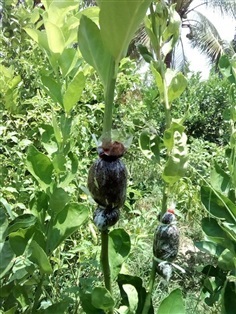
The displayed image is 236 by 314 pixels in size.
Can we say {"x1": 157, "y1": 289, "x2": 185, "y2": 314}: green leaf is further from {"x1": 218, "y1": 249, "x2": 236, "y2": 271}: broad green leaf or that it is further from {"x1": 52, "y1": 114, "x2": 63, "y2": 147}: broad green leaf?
{"x1": 52, "y1": 114, "x2": 63, "y2": 147}: broad green leaf

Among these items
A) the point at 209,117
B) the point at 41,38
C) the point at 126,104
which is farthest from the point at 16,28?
the point at 209,117

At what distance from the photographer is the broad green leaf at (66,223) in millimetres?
725

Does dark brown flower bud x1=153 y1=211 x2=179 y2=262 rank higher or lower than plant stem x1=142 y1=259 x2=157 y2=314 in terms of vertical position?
higher

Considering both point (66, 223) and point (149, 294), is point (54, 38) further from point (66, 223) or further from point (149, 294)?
point (149, 294)

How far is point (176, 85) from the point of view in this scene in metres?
0.75

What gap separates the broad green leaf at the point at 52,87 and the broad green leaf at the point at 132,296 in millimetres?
293

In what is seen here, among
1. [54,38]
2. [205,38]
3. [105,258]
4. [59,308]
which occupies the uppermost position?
[54,38]

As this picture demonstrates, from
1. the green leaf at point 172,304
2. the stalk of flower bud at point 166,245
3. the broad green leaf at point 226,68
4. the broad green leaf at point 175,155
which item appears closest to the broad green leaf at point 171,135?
the broad green leaf at point 175,155

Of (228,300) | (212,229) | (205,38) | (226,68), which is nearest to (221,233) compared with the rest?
(212,229)

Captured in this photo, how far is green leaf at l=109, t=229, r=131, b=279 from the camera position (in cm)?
73

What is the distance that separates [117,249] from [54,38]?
1.09 ft

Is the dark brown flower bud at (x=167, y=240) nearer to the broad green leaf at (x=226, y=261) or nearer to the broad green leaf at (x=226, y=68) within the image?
the broad green leaf at (x=226, y=261)

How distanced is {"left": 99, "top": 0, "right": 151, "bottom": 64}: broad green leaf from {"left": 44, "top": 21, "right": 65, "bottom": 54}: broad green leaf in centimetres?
19

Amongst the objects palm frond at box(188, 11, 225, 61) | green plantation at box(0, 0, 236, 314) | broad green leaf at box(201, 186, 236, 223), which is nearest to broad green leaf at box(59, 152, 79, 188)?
green plantation at box(0, 0, 236, 314)
